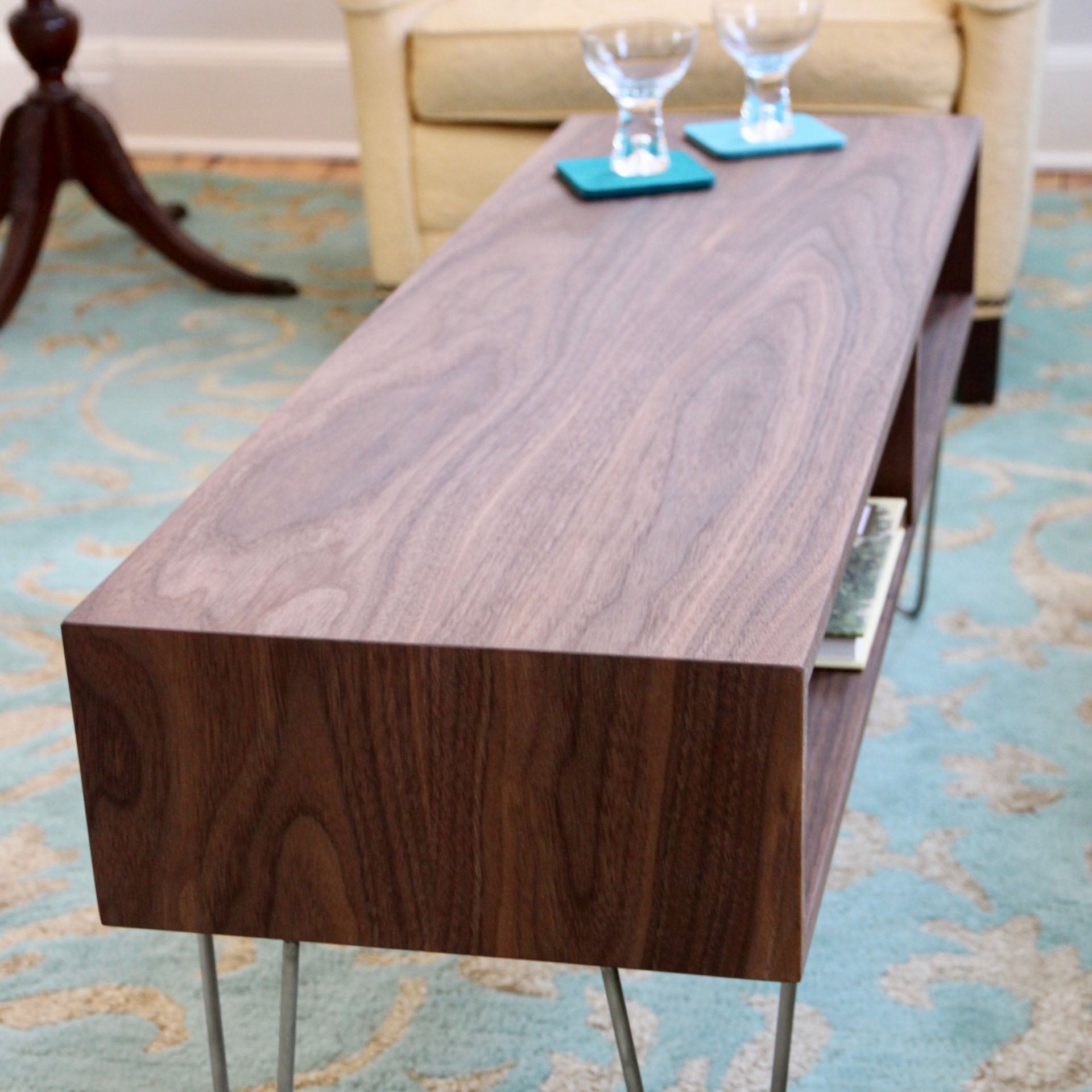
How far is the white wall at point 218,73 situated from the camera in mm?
3314

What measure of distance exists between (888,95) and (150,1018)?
4.97 feet

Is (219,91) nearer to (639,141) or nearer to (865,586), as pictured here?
(639,141)

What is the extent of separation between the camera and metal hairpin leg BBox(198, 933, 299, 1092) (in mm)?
915

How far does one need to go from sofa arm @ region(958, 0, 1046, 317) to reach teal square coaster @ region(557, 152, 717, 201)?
63 cm


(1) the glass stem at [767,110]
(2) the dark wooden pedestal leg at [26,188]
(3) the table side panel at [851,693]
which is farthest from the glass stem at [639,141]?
(2) the dark wooden pedestal leg at [26,188]

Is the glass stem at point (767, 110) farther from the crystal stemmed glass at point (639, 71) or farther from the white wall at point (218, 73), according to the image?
the white wall at point (218, 73)

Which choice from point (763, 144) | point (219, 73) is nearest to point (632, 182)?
point (763, 144)

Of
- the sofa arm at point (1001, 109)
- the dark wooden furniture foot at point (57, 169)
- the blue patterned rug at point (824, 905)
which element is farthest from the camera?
the dark wooden furniture foot at point (57, 169)

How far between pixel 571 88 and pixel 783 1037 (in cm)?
155

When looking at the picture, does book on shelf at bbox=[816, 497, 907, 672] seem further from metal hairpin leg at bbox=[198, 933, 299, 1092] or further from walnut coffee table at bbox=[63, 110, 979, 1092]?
metal hairpin leg at bbox=[198, 933, 299, 1092]

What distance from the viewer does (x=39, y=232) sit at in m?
2.56

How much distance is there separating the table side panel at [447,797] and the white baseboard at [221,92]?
2.74 meters

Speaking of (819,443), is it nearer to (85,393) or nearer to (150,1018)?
(150,1018)

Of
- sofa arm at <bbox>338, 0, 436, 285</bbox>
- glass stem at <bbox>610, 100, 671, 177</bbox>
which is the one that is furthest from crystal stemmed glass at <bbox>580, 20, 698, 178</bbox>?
sofa arm at <bbox>338, 0, 436, 285</bbox>
